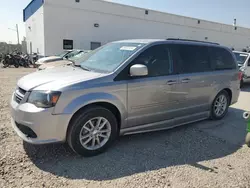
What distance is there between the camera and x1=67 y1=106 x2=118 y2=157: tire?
10.7ft

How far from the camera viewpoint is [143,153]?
3680 mm

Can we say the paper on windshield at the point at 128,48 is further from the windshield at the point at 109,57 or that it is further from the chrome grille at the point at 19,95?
the chrome grille at the point at 19,95

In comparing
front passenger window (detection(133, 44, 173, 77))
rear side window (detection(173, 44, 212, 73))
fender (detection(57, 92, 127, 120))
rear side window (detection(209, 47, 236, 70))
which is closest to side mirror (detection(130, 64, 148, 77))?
front passenger window (detection(133, 44, 173, 77))

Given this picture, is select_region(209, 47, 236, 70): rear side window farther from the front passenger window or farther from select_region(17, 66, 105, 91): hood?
select_region(17, 66, 105, 91): hood

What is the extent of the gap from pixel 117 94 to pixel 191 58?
1.96 metres

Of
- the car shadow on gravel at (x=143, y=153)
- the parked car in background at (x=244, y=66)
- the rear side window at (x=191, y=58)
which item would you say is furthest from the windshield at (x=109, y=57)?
the parked car in background at (x=244, y=66)

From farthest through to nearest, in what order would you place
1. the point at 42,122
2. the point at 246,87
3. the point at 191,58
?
1. the point at 246,87
2. the point at 191,58
3. the point at 42,122

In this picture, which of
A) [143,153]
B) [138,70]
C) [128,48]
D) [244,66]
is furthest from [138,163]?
[244,66]

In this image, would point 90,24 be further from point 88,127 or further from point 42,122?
point 42,122

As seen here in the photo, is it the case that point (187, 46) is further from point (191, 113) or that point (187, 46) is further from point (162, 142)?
point (162, 142)

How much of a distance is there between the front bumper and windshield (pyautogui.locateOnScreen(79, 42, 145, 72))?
1.11 meters

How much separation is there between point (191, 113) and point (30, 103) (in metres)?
3.08

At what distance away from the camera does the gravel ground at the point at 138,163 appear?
9.60ft

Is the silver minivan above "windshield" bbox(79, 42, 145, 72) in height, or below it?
below
